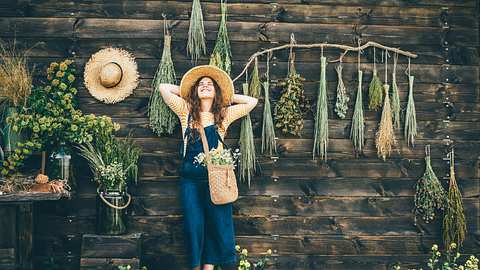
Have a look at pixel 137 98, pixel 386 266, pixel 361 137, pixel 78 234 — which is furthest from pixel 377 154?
pixel 78 234

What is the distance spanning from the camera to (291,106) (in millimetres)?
5316

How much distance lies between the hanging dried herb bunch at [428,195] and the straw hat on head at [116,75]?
255 centimetres

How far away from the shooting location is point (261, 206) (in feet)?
17.8

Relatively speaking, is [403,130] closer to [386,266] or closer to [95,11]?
[386,266]

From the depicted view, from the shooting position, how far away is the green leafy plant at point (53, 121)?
4863 millimetres

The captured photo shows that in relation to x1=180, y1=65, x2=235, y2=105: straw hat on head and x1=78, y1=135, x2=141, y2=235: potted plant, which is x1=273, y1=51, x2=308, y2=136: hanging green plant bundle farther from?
x1=78, y1=135, x2=141, y2=235: potted plant

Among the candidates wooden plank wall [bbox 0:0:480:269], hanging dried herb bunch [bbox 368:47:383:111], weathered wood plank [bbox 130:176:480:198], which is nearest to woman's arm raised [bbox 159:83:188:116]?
wooden plank wall [bbox 0:0:480:269]

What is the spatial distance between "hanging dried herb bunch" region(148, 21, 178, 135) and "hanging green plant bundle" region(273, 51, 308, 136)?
0.86 metres

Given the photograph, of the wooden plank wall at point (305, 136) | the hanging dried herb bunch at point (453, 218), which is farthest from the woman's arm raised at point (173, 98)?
the hanging dried herb bunch at point (453, 218)

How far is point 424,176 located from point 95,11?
3.09 m

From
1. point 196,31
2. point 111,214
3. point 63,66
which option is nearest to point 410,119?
point 196,31

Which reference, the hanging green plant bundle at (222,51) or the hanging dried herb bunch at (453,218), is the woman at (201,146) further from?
the hanging dried herb bunch at (453,218)

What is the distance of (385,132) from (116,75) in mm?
2274

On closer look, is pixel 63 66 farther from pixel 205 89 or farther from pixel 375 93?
pixel 375 93
